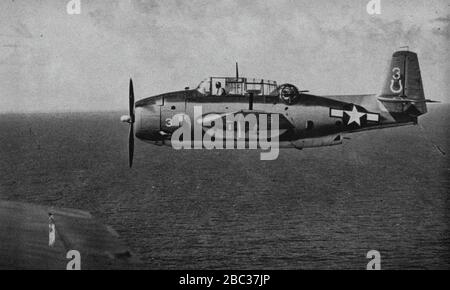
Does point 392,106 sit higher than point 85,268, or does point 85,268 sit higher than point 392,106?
point 392,106

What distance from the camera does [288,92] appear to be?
82.8 feet

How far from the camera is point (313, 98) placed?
84.6 ft

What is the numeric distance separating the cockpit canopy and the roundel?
41 cm

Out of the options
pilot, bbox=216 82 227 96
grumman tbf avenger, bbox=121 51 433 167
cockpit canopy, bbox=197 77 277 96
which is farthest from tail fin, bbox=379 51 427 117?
pilot, bbox=216 82 227 96

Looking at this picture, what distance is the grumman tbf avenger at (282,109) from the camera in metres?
24.7

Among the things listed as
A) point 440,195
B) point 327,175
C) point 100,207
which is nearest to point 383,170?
point 327,175

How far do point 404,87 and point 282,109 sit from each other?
267 inches

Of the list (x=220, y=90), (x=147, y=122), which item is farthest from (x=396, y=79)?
(x=147, y=122)

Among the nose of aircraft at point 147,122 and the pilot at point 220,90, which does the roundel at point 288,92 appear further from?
the nose of aircraft at point 147,122

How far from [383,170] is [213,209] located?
41.9 m

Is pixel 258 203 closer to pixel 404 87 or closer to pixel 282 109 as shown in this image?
pixel 404 87

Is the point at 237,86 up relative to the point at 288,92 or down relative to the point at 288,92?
up
